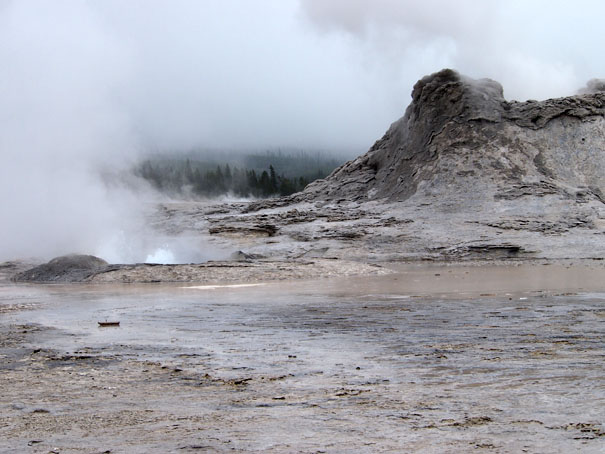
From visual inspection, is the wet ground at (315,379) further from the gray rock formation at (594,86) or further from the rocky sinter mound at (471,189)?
the gray rock formation at (594,86)

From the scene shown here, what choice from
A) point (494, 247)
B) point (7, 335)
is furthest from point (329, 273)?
point (7, 335)

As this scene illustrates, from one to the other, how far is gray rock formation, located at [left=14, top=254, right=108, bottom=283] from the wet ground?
8.99m

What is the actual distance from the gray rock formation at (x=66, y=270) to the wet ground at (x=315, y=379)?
8.99 metres

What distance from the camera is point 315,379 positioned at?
5207mm

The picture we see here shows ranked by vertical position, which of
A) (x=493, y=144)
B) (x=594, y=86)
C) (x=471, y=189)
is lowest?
(x=471, y=189)

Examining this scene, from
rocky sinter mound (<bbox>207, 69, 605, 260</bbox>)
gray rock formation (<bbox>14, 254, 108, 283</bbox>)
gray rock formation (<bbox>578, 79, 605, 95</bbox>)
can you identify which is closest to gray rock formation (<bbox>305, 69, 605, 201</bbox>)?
rocky sinter mound (<bbox>207, 69, 605, 260</bbox>)

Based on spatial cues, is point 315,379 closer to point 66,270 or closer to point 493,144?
point 66,270

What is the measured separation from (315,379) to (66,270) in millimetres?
16204

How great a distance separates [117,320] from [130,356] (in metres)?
3.51

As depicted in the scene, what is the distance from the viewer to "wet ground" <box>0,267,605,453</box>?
3746mm

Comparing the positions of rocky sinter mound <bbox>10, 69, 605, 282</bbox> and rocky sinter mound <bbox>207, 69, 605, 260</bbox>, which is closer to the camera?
rocky sinter mound <bbox>10, 69, 605, 282</bbox>

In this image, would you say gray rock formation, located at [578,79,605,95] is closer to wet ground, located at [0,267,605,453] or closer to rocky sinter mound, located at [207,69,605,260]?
rocky sinter mound, located at [207,69,605,260]

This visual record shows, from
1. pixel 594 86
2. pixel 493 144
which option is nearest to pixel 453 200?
pixel 493 144

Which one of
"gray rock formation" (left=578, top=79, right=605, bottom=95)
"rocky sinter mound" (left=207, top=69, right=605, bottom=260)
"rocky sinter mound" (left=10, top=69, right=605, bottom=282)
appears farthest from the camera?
"gray rock formation" (left=578, top=79, right=605, bottom=95)
